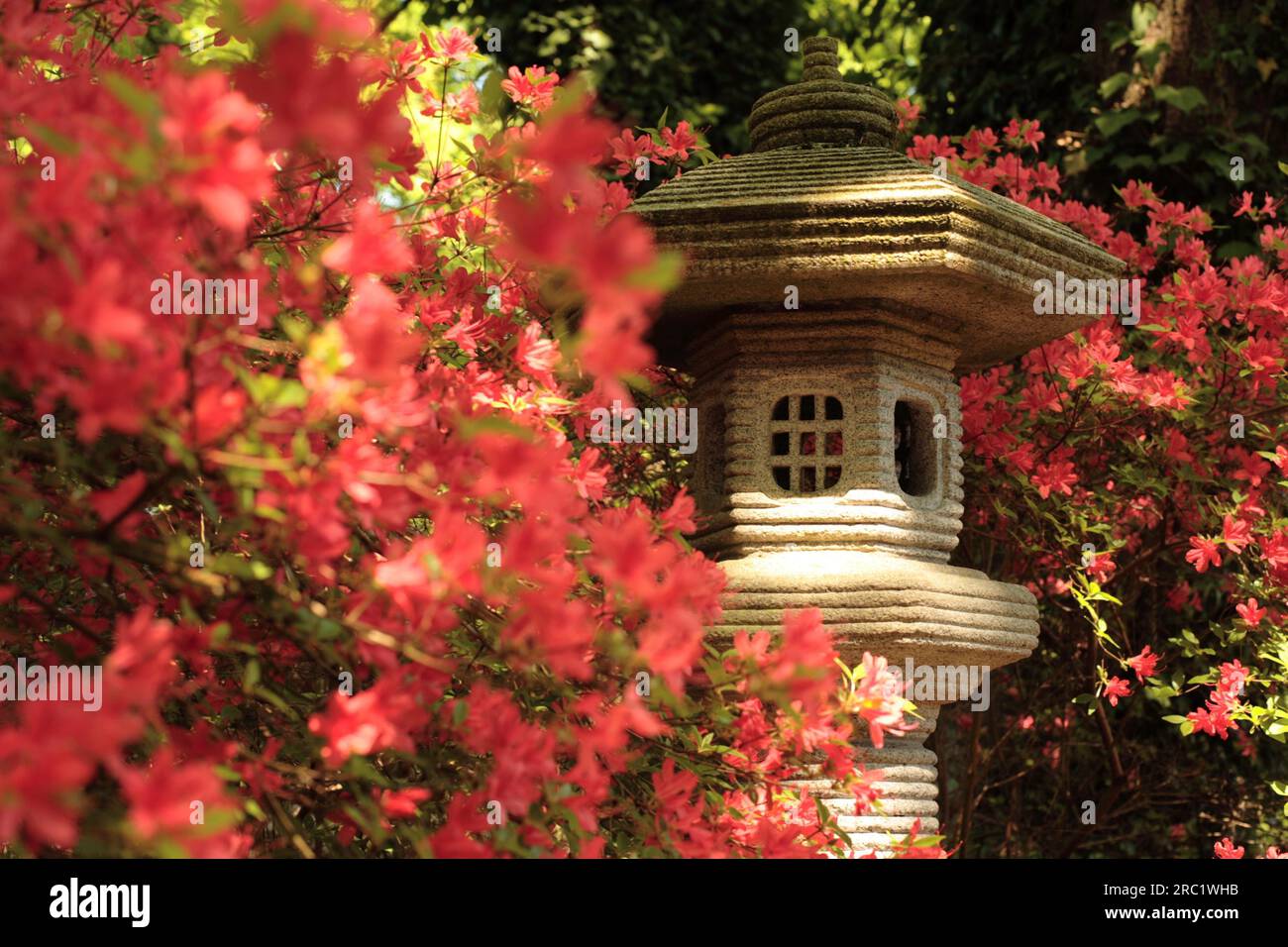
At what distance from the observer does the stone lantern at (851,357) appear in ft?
8.37

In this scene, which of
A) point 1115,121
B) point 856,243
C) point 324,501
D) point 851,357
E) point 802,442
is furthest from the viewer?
point 1115,121

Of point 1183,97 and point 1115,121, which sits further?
point 1115,121

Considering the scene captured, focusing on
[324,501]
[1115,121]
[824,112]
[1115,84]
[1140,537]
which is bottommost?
[324,501]

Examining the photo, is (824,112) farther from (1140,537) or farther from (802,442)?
(1140,537)

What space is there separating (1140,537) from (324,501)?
3.47m

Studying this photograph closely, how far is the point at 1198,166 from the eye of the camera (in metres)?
4.84

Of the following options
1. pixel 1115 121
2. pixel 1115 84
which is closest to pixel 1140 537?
pixel 1115 121

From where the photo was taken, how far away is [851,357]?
9.15 ft

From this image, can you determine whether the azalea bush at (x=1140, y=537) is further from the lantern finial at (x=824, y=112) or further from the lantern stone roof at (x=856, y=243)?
the lantern finial at (x=824, y=112)

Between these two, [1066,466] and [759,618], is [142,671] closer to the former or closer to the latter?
[759,618]

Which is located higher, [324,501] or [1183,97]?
[1183,97]

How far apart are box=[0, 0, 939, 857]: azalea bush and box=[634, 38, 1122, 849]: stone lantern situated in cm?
38

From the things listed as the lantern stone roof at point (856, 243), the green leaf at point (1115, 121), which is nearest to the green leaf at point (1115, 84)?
the green leaf at point (1115, 121)
